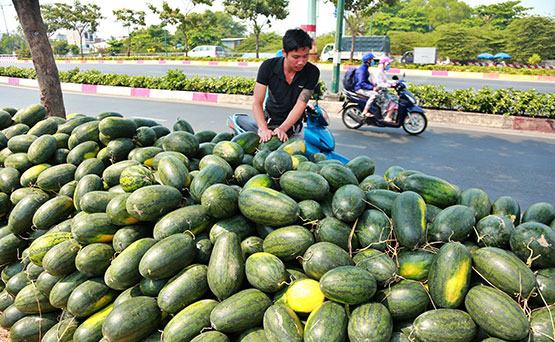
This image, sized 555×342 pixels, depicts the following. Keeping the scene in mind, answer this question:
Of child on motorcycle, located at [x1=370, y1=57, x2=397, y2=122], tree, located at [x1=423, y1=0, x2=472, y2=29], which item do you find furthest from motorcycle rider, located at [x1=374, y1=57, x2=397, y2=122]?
tree, located at [x1=423, y1=0, x2=472, y2=29]

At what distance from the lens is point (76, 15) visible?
163 ft

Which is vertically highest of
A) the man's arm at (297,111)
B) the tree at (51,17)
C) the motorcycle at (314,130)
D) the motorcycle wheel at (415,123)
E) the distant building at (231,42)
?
the tree at (51,17)

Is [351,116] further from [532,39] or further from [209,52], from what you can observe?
[209,52]

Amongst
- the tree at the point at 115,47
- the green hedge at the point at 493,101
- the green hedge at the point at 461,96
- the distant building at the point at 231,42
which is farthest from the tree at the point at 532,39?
the tree at the point at 115,47

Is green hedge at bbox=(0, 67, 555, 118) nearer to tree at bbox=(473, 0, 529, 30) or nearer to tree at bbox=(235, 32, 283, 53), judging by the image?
tree at bbox=(235, 32, 283, 53)

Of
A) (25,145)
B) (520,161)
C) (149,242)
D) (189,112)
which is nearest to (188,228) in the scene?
(149,242)

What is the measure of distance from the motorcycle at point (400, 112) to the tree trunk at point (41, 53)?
659 cm

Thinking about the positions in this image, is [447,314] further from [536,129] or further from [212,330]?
[536,129]

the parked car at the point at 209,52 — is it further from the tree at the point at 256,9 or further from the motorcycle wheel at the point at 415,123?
the motorcycle wheel at the point at 415,123

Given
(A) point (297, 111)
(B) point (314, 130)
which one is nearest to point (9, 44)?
(B) point (314, 130)

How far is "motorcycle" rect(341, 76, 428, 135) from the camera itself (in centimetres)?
899

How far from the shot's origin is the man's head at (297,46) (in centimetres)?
357

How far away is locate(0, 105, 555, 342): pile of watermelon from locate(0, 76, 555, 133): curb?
875 cm

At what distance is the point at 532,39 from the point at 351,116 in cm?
3741
